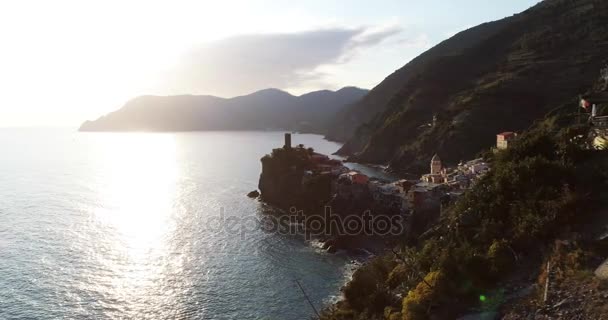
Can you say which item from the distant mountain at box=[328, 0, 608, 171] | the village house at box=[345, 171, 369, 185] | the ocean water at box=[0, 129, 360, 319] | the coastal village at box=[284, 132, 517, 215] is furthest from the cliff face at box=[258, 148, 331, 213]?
the distant mountain at box=[328, 0, 608, 171]

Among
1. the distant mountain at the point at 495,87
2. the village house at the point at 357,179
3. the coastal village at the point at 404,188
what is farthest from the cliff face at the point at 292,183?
the distant mountain at the point at 495,87

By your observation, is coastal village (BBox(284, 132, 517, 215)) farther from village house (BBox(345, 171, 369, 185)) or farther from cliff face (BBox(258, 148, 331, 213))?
cliff face (BBox(258, 148, 331, 213))

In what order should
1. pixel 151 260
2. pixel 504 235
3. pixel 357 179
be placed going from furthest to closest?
1. pixel 357 179
2. pixel 151 260
3. pixel 504 235

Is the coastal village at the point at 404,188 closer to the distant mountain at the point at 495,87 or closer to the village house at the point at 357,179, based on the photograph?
the village house at the point at 357,179

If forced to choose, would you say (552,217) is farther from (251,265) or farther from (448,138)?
(448,138)

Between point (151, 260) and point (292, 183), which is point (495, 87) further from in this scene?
point (151, 260)

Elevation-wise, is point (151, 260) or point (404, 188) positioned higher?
point (404, 188)

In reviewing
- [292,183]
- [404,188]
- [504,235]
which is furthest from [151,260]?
[504,235]

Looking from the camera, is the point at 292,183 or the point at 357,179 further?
the point at 292,183
